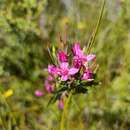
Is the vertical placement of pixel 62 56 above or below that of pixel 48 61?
above

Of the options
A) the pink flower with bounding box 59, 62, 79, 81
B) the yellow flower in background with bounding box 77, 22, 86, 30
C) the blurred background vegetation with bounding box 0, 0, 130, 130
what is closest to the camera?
the pink flower with bounding box 59, 62, 79, 81

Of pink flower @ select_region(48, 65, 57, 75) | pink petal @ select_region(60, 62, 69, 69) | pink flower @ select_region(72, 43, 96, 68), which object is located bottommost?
pink flower @ select_region(48, 65, 57, 75)

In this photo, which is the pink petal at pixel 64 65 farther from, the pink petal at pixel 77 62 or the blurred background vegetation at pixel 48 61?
the blurred background vegetation at pixel 48 61

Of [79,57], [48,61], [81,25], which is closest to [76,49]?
[79,57]

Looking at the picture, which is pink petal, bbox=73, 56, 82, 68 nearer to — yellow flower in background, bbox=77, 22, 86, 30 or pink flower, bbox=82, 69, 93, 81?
pink flower, bbox=82, 69, 93, 81

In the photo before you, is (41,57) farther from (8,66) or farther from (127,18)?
(127,18)

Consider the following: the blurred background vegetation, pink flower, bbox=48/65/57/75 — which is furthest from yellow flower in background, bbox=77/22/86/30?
pink flower, bbox=48/65/57/75

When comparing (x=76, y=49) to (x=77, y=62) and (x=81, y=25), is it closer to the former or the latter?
(x=77, y=62)
